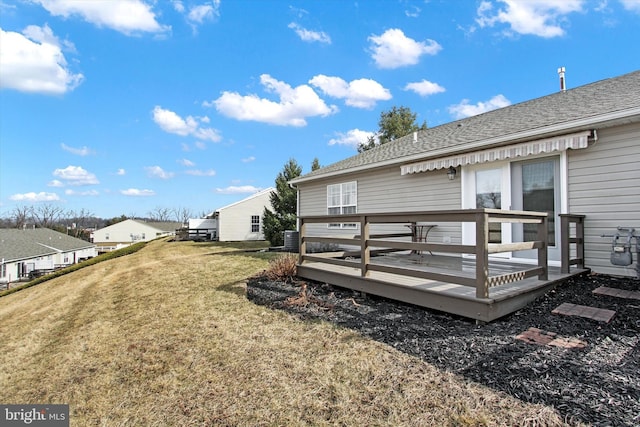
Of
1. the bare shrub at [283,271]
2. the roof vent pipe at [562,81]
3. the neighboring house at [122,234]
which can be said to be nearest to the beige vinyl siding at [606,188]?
the roof vent pipe at [562,81]

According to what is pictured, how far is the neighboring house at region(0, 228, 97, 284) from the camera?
26.6 metres

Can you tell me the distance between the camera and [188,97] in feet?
59.1

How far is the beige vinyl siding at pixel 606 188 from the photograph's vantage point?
16.3 feet

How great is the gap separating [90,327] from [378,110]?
83.3 ft

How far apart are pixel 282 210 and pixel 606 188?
1542cm

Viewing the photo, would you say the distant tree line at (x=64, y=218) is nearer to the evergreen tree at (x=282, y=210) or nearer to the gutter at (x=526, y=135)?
the evergreen tree at (x=282, y=210)

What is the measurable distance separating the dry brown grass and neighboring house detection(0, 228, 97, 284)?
96.3ft

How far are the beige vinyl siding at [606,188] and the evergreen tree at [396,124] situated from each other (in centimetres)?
1984

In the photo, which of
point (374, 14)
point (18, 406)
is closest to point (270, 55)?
point (374, 14)

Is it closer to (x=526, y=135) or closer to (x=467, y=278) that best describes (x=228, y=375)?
(x=467, y=278)

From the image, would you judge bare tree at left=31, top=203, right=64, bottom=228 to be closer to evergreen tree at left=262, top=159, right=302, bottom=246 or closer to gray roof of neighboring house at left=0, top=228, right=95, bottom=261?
gray roof of neighboring house at left=0, top=228, right=95, bottom=261

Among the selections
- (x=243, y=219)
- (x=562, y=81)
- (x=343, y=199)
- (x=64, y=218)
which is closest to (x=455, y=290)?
(x=343, y=199)

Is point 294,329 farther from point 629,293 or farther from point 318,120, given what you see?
point 318,120

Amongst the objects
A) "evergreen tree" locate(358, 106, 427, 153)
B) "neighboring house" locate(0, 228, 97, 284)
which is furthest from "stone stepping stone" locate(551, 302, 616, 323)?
"neighboring house" locate(0, 228, 97, 284)
